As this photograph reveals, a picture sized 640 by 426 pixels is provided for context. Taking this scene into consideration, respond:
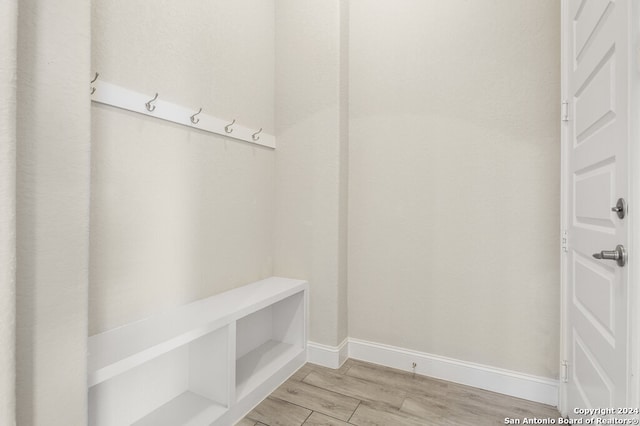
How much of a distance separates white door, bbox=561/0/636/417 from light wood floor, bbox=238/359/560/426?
0.33 meters

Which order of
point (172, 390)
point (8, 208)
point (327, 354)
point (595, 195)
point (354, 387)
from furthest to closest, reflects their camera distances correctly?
point (327, 354) < point (354, 387) < point (172, 390) < point (595, 195) < point (8, 208)

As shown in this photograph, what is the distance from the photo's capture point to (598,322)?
45.3 inches

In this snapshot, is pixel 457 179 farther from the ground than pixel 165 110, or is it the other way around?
pixel 165 110

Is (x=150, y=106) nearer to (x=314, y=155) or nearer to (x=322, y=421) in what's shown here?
(x=314, y=155)

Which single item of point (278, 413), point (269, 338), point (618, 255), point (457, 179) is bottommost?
point (278, 413)

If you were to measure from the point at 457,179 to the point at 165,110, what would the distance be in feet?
5.30

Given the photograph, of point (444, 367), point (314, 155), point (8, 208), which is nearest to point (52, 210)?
point (8, 208)

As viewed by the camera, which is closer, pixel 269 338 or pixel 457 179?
pixel 457 179

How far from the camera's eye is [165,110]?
153 cm

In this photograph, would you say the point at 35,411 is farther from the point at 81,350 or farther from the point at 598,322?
the point at 598,322

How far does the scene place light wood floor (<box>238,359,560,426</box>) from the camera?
1569mm

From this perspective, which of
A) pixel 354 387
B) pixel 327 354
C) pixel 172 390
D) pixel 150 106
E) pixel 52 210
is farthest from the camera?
pixel 327 354

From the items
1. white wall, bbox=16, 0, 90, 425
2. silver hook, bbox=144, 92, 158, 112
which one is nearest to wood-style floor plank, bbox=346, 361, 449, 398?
white wall, bbox=16, 0, 90, 425

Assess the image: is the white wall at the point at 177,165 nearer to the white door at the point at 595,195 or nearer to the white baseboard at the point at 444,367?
the white baseboard at the point at 444,367
